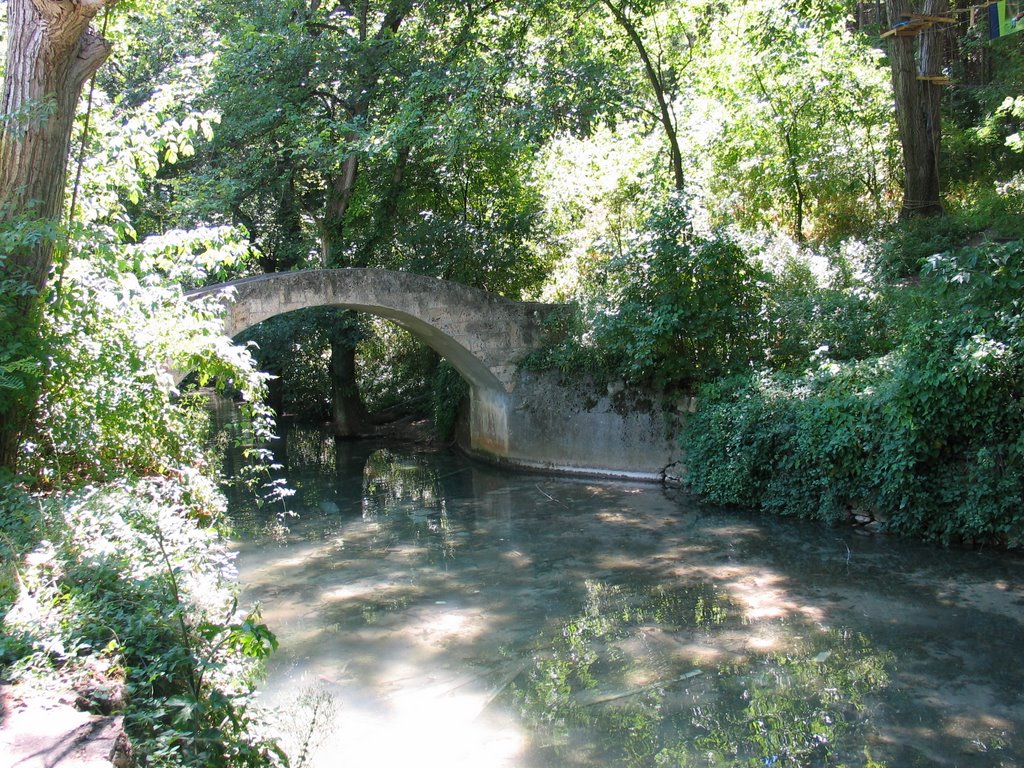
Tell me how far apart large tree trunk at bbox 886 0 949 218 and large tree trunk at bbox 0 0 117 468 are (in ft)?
32.0

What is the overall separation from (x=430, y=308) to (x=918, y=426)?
20.6ft

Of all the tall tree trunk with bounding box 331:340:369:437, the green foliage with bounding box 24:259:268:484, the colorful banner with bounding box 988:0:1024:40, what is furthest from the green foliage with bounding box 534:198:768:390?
the tall tree trunk with bounding box 331:340:369:437

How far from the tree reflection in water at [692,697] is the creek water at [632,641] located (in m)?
0.02

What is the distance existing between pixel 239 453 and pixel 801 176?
9792 millimetres

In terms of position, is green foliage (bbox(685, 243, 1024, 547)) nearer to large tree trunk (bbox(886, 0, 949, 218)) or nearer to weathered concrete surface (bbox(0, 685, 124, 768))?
large tree trunk (bbox(886, 0, 949, 218))

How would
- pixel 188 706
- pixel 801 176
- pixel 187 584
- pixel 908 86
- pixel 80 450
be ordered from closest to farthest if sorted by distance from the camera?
pixel 188 706 < pixel 187 584 < pixel 80 450 < pixel 908 86 < pixel 801 176

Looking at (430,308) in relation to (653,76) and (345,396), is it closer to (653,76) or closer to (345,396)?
(653,76)

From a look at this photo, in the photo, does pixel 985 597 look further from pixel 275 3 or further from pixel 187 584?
pixel 275 3

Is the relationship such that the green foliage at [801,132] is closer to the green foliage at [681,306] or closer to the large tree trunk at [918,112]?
the large tree trunk at [918,112]

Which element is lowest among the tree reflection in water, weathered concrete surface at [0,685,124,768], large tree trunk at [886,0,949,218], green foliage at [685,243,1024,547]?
the tree reflection in water

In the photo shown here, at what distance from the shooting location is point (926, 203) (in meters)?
11.9

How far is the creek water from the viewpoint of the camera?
4.80 meters

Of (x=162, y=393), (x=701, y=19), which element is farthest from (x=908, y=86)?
(x=162, y=393)

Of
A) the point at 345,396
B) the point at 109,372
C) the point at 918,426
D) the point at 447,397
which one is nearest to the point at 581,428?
the point at 447,397
